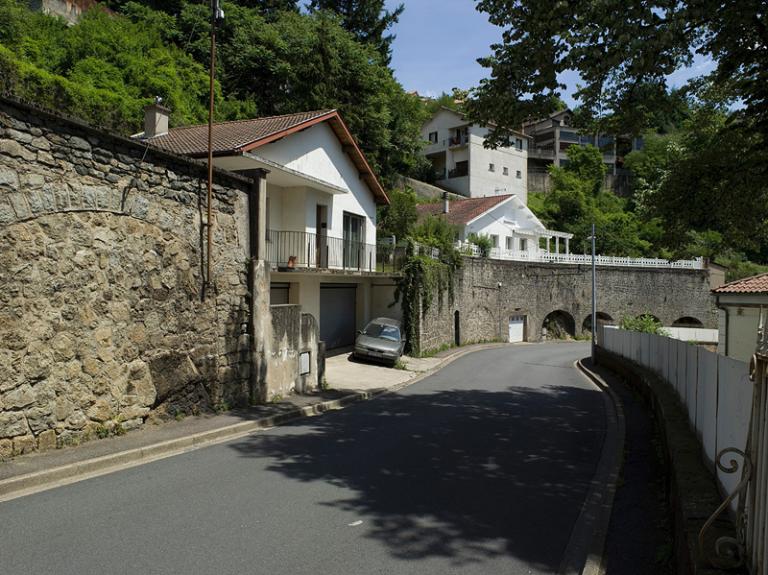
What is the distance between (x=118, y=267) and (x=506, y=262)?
30.8m

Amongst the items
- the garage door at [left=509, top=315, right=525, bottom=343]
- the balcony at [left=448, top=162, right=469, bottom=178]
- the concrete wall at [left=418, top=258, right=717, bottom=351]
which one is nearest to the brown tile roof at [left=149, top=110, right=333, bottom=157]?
the concrete wall at [left=418, top=258, right=717, bottom=351]

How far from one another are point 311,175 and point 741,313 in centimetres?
1541

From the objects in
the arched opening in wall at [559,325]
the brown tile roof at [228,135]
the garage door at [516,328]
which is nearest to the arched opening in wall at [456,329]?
the garage door at [516,328]

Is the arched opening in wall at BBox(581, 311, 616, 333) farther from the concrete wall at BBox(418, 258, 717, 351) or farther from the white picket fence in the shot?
the white picket fence

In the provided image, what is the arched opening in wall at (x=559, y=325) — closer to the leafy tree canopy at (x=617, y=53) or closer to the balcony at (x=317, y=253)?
the balcony at (x=317, y=253)

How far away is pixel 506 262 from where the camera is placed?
122 feet

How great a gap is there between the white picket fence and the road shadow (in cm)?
154

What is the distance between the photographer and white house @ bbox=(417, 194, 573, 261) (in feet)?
135

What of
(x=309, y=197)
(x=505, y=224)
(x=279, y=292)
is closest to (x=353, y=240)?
(x=309, y=197)

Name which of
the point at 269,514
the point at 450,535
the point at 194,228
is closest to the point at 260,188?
the point at 194,228

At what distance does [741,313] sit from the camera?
63.1 ft

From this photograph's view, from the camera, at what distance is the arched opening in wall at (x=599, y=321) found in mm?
42875

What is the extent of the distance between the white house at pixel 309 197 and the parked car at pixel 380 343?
2030 mm

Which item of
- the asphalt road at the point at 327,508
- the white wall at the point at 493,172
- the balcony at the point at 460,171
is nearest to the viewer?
the asphalt road at the point at 327,508
